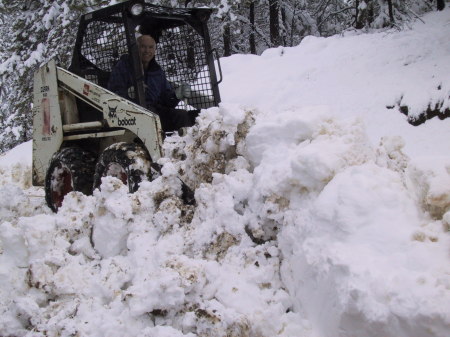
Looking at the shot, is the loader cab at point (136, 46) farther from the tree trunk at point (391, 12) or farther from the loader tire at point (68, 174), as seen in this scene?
the tree trunk at point (391, 12)

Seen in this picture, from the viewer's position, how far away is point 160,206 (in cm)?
342

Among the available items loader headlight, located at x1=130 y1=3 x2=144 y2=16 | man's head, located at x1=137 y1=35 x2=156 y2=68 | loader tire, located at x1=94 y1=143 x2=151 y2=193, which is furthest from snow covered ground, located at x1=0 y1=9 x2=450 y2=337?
man's head, located at x1=137 y1=35 x2=156 y2=68

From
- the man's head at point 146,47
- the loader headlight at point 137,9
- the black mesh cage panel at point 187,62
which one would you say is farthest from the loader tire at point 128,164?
the black mesh cage panel at point 187,62

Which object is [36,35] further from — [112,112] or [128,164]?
[128,164]

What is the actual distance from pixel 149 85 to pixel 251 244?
3170 mm

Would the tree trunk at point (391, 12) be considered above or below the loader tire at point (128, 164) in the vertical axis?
above

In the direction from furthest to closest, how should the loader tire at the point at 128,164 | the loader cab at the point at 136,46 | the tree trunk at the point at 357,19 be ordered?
the tree trunk at the point at 357,19
the loader cab at the point at 136,46
the loader tire at the point at 128,164

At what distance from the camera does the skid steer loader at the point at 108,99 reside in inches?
185

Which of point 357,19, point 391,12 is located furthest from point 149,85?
point 357,19

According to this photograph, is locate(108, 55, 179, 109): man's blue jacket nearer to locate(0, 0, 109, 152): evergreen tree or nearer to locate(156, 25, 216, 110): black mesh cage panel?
locate(156, 25, 216, 110): black mesh cage panel

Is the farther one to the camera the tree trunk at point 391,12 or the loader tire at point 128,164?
the tree trunk at point 391,12

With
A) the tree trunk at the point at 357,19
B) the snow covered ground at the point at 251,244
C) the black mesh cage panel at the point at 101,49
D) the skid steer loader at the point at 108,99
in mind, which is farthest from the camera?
the tree trunk at the point at 357,19

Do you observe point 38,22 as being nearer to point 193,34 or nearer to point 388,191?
point 193,34

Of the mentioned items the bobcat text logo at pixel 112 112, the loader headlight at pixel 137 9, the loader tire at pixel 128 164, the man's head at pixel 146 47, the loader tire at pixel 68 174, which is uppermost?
the loader headlight at pixel 137 9
